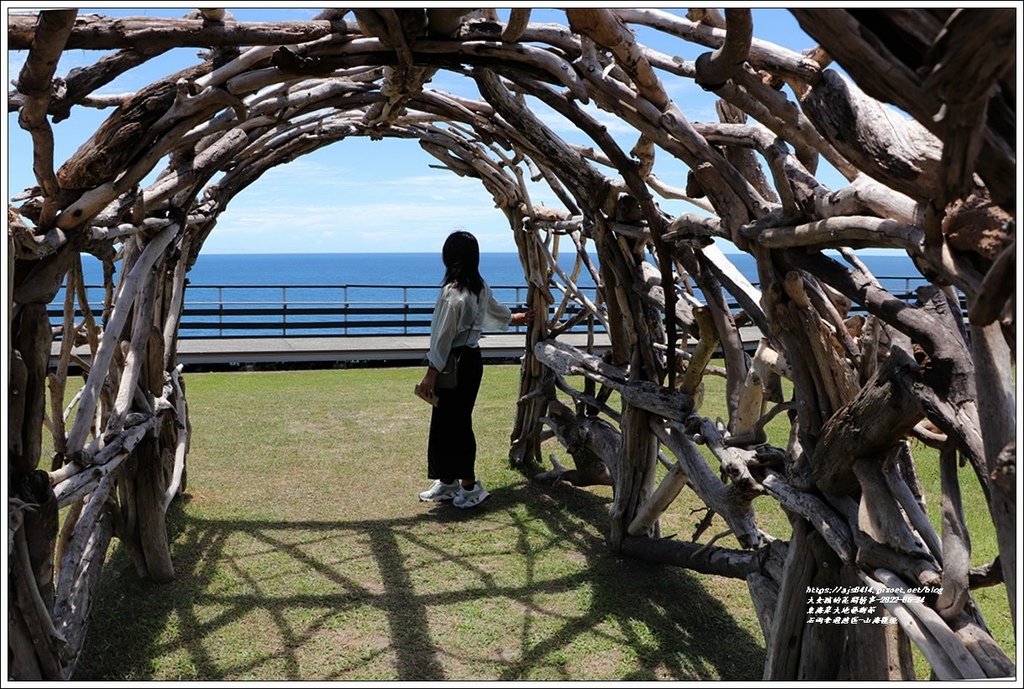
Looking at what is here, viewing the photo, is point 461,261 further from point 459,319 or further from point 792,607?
point 792,607

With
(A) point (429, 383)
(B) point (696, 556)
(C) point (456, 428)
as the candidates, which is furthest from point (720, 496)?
(C) point (456, 428)

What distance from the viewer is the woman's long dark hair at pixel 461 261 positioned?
4.64 metres

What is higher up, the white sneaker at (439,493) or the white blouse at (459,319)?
the white blouse at (459,319)

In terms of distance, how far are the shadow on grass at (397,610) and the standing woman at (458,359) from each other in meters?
0.42

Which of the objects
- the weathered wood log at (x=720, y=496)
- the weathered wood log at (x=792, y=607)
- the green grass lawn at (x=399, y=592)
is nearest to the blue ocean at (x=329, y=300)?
the weathered wood log at (x=720, y=496)

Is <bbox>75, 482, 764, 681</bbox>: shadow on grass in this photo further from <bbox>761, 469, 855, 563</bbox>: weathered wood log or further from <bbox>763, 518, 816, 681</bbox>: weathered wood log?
<bbox>761, 469, 855, 563</bbox>: weathered wood log

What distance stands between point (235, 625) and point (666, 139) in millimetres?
2362

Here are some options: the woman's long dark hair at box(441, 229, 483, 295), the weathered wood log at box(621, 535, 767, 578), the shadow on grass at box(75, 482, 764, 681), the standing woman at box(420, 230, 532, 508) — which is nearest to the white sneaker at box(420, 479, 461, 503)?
the standing woman at box(420, 230, 532, 508)

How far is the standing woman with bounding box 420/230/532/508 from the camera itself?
4562 mm

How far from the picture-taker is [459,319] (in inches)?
182

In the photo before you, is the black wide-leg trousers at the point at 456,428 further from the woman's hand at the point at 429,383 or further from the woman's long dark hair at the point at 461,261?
the woman's long dark hair at the point at 461,261

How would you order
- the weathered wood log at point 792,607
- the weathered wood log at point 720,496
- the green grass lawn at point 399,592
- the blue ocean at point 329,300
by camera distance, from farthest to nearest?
the blue ocean at point 329,300
the green grass lawn at point 399,592
the weathered wood log at point 720,496
the weathered wood log at point 792,607

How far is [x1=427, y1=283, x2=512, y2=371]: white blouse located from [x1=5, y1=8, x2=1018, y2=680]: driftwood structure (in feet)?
3.76

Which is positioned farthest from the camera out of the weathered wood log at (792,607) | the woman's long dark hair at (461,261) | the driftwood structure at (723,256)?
the woman's long dark hair at (461,261)
